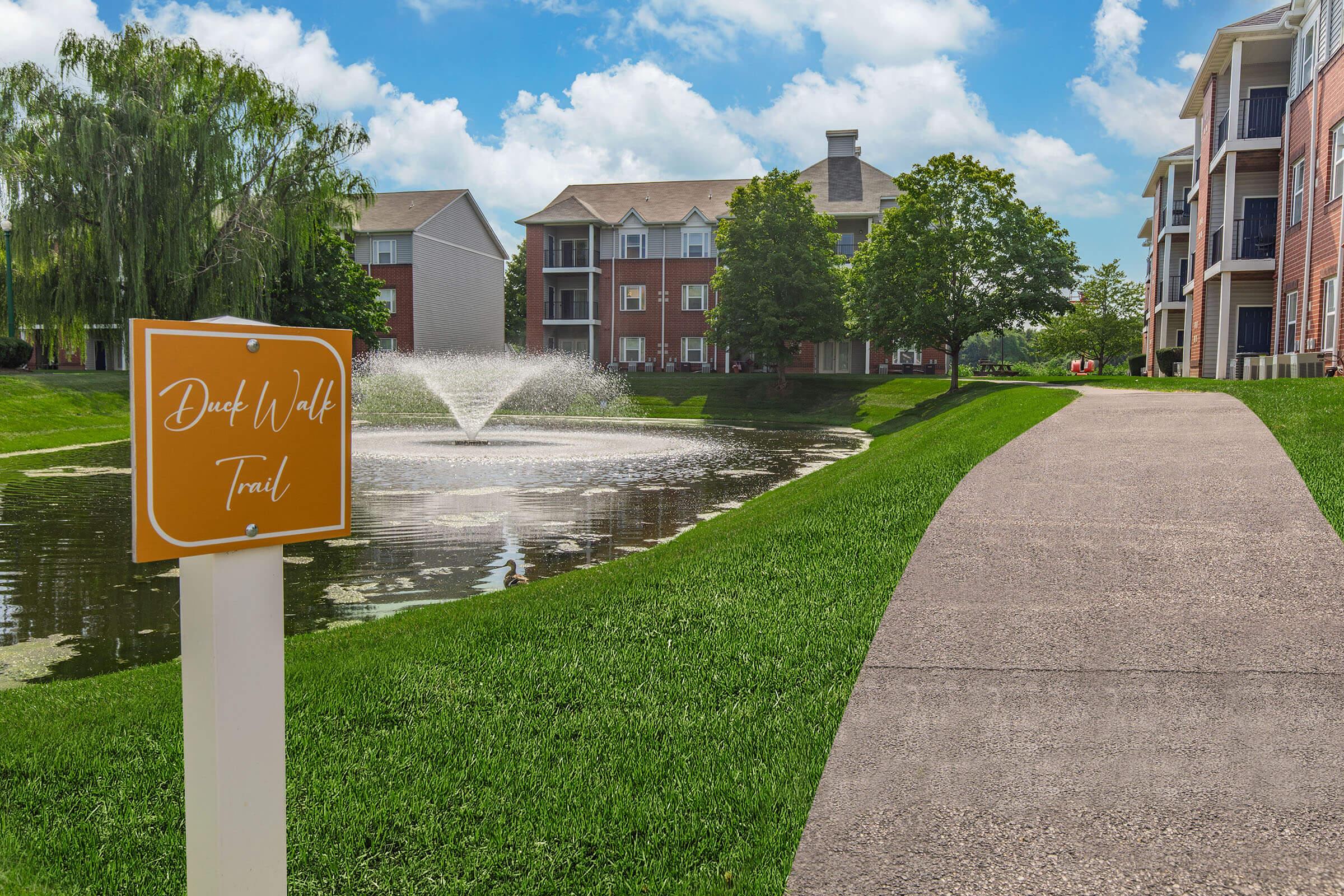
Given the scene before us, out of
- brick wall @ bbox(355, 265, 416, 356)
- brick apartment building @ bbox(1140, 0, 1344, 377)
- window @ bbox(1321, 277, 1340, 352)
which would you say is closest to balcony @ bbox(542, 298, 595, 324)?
brick wall @ bbox(355, 265, 416, 356)

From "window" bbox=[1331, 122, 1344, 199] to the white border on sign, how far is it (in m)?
24.7

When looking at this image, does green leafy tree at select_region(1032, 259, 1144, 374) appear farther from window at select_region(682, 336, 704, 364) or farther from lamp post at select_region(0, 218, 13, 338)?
lamp post at select_region(0, 218, 13, 338)

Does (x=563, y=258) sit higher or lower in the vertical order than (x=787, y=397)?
higher

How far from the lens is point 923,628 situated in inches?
227

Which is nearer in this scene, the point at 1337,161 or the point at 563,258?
the point at 1337,161

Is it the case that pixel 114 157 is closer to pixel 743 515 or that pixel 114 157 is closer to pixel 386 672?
pixel 743 515

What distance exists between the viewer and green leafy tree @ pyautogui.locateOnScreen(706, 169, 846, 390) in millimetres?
42062

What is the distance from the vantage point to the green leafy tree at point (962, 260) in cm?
3469

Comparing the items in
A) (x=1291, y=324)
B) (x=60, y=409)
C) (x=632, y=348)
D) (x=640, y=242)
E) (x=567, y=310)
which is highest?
Answer: (x=640, y=242)

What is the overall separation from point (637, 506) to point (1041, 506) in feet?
20.6

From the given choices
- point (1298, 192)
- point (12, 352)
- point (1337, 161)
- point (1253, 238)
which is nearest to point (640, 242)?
point (12, 352)

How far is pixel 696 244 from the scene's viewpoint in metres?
54.2

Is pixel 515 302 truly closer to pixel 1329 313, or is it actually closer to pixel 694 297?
pixel 694 297

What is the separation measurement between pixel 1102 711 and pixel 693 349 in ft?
165
